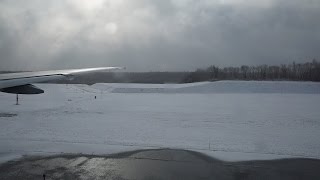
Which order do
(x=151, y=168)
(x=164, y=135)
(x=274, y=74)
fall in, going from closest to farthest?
1. (x=151, y=168)
2. (x=164, y=135)
3. (x=274, y=74)

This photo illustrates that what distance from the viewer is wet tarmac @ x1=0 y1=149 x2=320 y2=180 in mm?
7867

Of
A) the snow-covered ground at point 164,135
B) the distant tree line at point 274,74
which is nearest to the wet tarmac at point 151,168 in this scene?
the snow-covered ground at point 164,135

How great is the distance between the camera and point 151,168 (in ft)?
27.9

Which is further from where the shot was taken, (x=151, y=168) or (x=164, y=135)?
(x=164, y=135)

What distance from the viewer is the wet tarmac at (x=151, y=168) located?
7.87 meters

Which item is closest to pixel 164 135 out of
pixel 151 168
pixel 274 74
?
pixel 151 168

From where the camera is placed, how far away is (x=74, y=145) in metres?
11.1

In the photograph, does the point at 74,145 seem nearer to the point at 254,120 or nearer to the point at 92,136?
the point at 92,136

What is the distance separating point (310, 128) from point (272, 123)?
79.3 inches

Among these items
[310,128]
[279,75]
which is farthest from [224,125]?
[279,75]

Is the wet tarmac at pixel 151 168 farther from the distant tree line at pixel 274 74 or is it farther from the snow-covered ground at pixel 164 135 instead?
the distant tree line at pixel 274 74

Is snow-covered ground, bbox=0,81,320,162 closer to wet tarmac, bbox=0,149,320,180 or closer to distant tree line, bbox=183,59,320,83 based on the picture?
wet tarmac, bbox=0,149,320,180

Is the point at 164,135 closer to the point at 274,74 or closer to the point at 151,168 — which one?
the point at 151,168

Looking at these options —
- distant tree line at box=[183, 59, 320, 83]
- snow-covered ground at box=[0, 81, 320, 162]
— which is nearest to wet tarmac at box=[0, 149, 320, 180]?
snow-covered ground at box=[0, 81, 320, 162]
